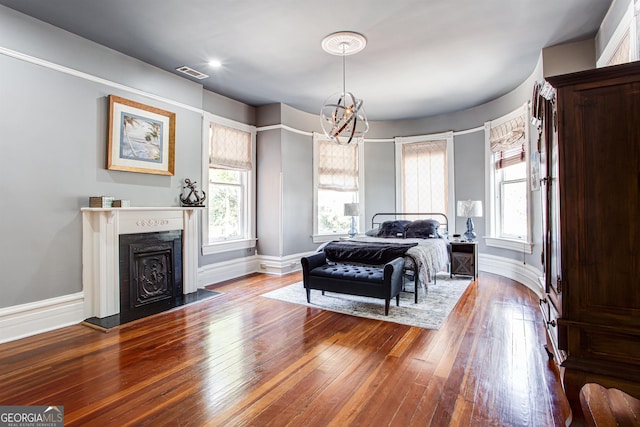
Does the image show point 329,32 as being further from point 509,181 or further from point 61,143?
point 509,181

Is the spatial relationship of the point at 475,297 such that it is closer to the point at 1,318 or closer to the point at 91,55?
the point at 1,318

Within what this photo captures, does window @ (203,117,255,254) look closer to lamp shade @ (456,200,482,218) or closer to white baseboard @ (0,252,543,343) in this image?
white baseboard @ (0,252,543,343)

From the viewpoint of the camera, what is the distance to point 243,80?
494cm

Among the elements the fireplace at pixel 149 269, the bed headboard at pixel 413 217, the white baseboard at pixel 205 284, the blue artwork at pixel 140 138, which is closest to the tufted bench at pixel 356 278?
the white baseboard at pixel 205 284

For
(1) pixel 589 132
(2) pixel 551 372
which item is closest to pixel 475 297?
(2) pixel 551 372

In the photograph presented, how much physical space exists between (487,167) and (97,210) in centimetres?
610

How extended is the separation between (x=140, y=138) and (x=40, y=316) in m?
2.23

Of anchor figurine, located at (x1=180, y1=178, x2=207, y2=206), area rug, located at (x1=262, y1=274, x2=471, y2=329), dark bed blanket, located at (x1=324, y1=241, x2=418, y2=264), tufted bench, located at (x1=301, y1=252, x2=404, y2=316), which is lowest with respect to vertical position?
area rug, located at (x1=262, y1=274, x2=471, y2=329)

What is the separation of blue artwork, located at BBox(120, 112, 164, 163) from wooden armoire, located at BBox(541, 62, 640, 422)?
14.0 ft

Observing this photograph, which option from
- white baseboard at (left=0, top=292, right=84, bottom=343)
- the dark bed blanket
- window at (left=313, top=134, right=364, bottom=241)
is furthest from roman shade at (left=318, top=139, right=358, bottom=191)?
white baseboard at (left=0, top=292, right=84, bottom=343)

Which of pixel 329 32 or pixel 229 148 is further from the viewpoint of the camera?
pixel 229 148

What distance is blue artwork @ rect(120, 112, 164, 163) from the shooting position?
402cm

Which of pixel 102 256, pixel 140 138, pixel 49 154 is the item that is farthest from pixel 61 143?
pixel 102 256

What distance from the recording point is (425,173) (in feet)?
22.9
